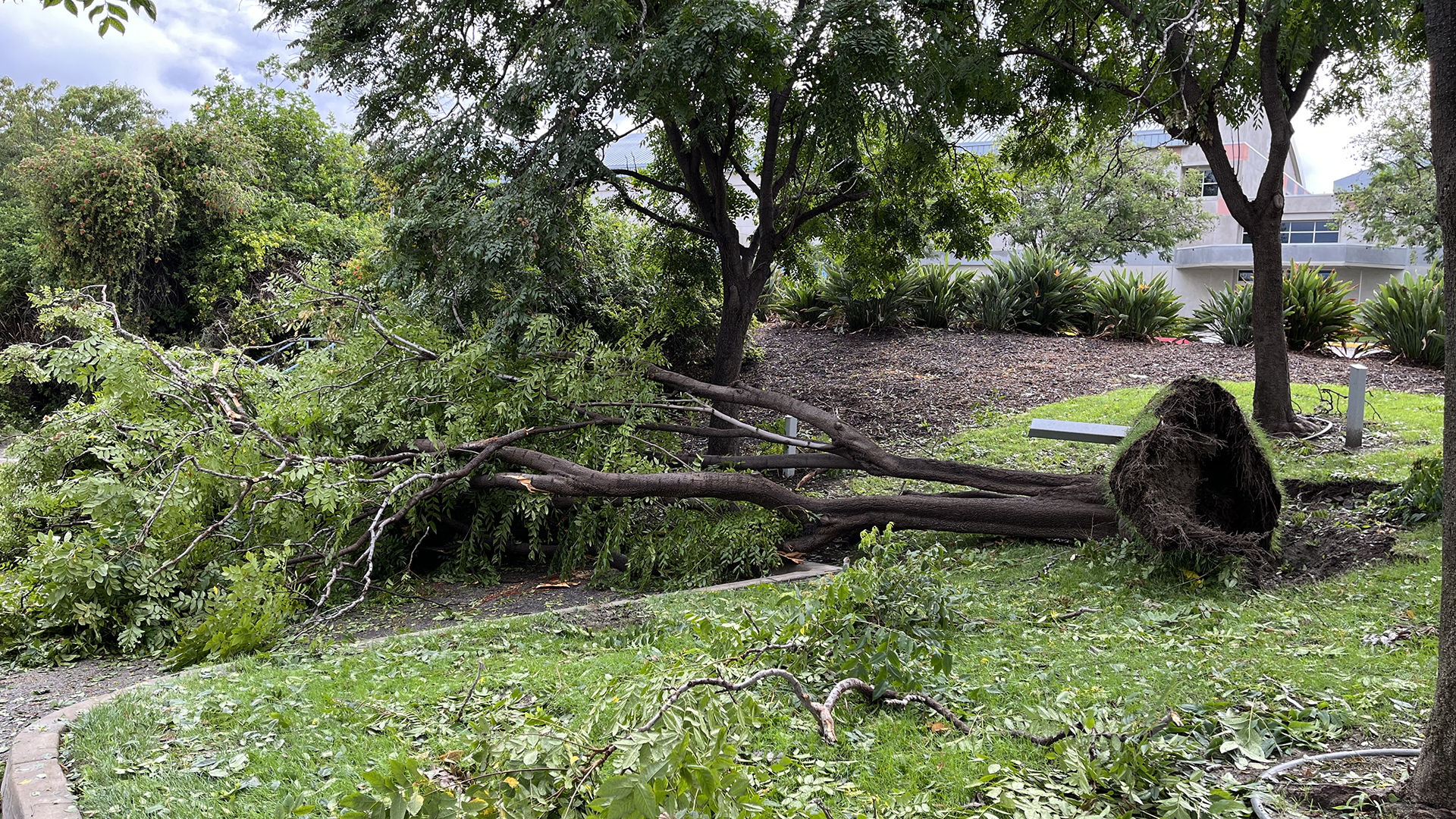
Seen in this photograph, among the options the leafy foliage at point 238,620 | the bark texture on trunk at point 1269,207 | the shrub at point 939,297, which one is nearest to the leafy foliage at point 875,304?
the shrub at point 939,297

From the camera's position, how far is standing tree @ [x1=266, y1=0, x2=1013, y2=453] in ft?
23.5

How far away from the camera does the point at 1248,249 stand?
41.7 meters

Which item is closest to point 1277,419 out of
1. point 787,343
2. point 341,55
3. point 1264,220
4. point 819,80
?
point 1264,220

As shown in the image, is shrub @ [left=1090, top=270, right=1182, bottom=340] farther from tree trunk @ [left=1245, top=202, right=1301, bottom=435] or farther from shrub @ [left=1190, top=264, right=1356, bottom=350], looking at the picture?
tree trunk @ [left=1245, top=202, right=1301, bottom=435]

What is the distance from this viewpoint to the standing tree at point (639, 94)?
7152mm

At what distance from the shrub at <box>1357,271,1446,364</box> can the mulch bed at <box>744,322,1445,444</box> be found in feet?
0.76

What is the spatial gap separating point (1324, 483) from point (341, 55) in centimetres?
909

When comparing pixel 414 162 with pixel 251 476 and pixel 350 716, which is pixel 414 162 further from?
pixel 350 716

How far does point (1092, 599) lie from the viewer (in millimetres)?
5141

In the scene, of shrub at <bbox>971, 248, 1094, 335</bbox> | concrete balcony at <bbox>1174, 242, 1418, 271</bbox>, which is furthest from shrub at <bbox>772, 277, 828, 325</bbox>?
concrete balcony at <bbox>1174, 242, 1418, 271</bbox>

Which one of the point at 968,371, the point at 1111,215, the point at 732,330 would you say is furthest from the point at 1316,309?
the point at 1111,215

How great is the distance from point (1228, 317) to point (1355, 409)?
240 inches

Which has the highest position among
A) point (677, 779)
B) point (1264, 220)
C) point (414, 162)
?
point (414, 162)

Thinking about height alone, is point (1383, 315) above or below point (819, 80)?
below
